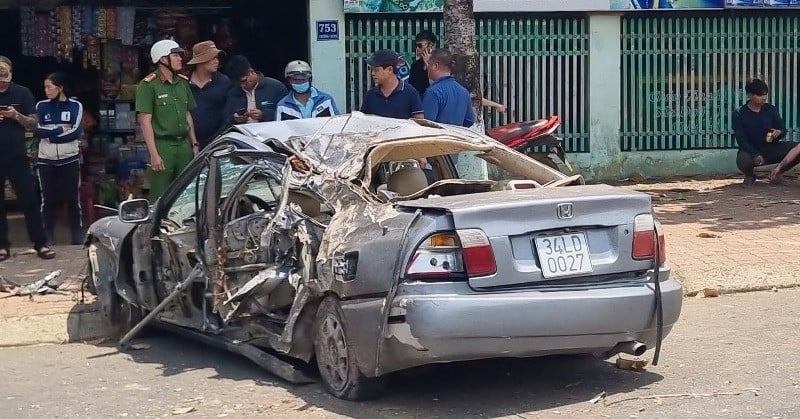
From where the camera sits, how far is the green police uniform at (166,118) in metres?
10.4

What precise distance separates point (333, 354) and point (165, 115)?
15.3 ft

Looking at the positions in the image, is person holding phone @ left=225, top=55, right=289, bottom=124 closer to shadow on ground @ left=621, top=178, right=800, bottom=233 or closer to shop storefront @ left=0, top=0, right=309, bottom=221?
shop storefront @ left=0, top=0, right=309, bottom=221

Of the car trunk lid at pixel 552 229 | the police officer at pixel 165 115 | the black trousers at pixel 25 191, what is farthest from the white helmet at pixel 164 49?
the car trunk lid at pixel 552 229

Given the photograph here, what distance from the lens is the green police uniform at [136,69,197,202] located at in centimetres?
1045

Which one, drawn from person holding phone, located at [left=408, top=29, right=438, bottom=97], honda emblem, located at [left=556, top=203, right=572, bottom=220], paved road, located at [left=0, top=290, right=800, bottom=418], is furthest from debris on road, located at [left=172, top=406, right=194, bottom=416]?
person holding phone, located at [left=408, top=29, right=438, bottom=97]

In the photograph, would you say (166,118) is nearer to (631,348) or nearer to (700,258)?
(700,258)

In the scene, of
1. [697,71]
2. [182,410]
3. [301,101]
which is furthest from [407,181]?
[697,71]

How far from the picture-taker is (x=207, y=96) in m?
11.0

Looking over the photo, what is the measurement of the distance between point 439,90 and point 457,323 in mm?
4487

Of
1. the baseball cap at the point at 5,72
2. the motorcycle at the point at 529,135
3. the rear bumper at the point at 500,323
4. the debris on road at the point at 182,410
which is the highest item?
the baseball cap at the point at 5,72

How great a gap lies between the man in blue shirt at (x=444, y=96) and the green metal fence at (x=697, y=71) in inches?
207

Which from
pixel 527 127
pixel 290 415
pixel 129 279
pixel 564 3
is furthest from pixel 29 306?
pixel 564 3

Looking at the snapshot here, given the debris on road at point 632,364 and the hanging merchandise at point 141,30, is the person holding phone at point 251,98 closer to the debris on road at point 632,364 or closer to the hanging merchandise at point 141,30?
the hanging merchandise at point 141,30

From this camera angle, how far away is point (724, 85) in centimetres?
1521
